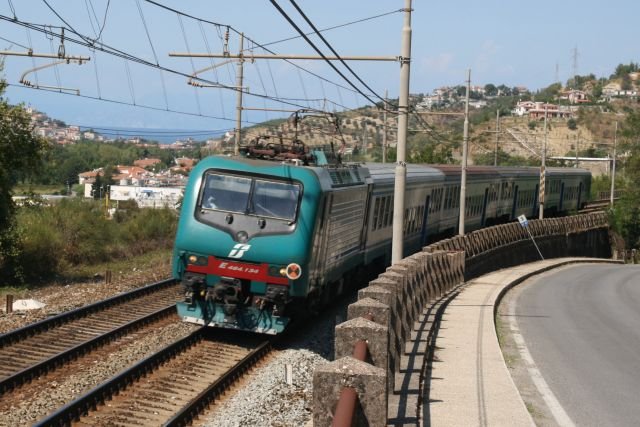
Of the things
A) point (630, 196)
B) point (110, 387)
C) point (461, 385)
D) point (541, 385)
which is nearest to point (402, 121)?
point (541, 385)

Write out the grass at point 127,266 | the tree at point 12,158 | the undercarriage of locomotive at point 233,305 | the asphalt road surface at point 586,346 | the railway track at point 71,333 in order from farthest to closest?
the grass at point 127,266, the tree at point 12,158, the undercarriage of locomotive at point 233,305, the railway track at point 71,333, the asphalt road surface at point 586,346

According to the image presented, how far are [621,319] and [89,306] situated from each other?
11.0 m

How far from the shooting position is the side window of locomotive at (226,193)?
15406mm

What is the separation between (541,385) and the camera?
1154 cm

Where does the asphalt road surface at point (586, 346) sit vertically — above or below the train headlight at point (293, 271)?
below

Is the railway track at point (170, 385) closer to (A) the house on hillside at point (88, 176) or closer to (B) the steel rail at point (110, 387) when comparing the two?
(B) the steel rail at point (110, 387)

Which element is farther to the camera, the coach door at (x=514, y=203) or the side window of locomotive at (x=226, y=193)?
the coach door at (x=514, y=203)

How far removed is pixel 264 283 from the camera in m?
14.8

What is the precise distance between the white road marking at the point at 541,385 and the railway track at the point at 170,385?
12.7 feet

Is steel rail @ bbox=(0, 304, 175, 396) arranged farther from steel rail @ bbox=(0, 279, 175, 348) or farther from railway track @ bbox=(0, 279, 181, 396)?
steel rail @ bbox=(0, 279, 175, 348)

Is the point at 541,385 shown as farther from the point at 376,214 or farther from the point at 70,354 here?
the point at 376,214

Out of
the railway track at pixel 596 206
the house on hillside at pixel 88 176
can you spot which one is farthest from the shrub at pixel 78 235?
the house on hillside at pixel 88 176

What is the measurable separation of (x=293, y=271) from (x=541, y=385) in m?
4.59

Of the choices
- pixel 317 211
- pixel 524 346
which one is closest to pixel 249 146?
pixel 317 211
